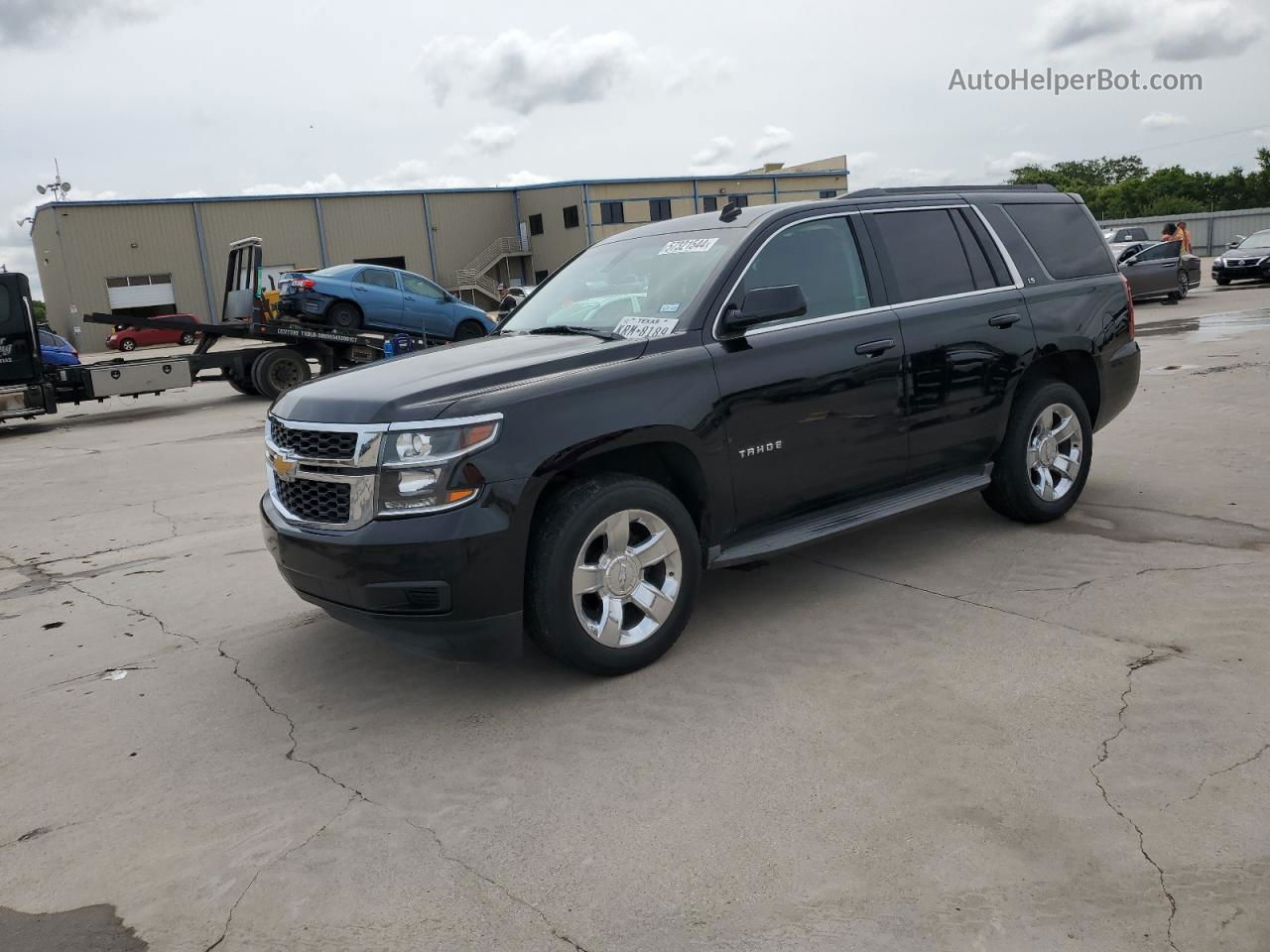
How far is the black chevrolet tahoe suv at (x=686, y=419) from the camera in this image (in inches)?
147

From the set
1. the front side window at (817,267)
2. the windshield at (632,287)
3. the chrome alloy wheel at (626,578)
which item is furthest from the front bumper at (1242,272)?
the chrome alloy wheel at (626,578)

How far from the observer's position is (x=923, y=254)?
17.6 feet

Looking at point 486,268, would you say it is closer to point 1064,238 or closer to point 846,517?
point 1064,238

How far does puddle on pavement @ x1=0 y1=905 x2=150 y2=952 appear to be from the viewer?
2691 mm

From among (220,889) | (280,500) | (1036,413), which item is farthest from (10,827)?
(1036,413)

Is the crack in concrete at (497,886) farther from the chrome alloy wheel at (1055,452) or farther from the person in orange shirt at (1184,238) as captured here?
the person in orange shirt at (1184,238)

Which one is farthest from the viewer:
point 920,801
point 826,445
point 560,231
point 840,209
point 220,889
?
point 560,231

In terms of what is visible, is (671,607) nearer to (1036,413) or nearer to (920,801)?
(920,801)

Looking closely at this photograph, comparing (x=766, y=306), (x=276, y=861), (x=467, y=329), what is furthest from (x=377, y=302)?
(x=276, y=861)

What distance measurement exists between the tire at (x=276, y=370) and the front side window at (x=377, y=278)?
1.83 meters

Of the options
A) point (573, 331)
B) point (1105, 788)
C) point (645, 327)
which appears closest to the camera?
point (1105, 788)

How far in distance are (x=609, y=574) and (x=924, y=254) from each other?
262 cm

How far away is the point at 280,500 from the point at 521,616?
123 centimetres

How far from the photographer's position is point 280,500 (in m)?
4.30
